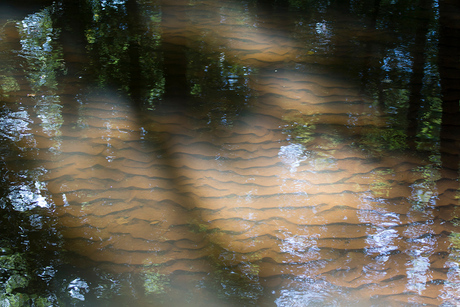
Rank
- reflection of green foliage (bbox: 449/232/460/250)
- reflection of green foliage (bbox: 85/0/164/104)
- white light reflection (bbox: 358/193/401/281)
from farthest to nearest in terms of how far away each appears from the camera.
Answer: reflection of green foliage (bbox: 85/0/164/104), reflection of green foliage (bbox: 449/232/460/250), white light reflection (bbox: 358/193/401/281)

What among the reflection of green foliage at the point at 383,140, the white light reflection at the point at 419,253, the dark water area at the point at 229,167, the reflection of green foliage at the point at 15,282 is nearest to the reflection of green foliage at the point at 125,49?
the dark water area at the point at 229,167

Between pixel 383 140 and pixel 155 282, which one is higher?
pixel 383 140

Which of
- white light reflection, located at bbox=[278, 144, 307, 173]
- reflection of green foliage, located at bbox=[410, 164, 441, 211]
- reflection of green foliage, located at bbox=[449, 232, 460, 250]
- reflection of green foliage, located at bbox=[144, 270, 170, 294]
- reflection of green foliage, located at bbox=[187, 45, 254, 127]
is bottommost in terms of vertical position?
reflection of green foliage, located at bbox=[144, 270, 170, 294]

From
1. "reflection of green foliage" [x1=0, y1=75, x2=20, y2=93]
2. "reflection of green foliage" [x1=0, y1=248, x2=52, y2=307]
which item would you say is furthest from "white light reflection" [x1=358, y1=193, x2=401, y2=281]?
"reflection of green foliage" [x1=0, y1=75, x2=20, y2=93]

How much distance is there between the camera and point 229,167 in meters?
3.70

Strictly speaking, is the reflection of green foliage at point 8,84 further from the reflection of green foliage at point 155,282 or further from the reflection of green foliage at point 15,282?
the reflection of green foliage at point 155,282

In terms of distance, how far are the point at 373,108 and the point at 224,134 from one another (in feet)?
6.41

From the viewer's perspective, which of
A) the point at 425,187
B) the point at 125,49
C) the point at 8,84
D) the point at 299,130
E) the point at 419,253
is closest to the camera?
the point at 419,253

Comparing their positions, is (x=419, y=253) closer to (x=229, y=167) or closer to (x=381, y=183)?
(x=381, y=183)

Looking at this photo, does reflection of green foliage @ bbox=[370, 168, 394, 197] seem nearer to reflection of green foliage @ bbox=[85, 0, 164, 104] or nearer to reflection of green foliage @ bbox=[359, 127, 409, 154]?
reflection of green foliage @ bbox=[359, 127, 409, 154]

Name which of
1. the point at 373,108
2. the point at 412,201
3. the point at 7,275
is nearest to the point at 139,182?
the point at 7,275

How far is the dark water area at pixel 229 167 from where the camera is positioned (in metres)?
2.61

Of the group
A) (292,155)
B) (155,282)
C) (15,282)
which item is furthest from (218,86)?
(15,282)

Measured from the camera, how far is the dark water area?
2.61 m
